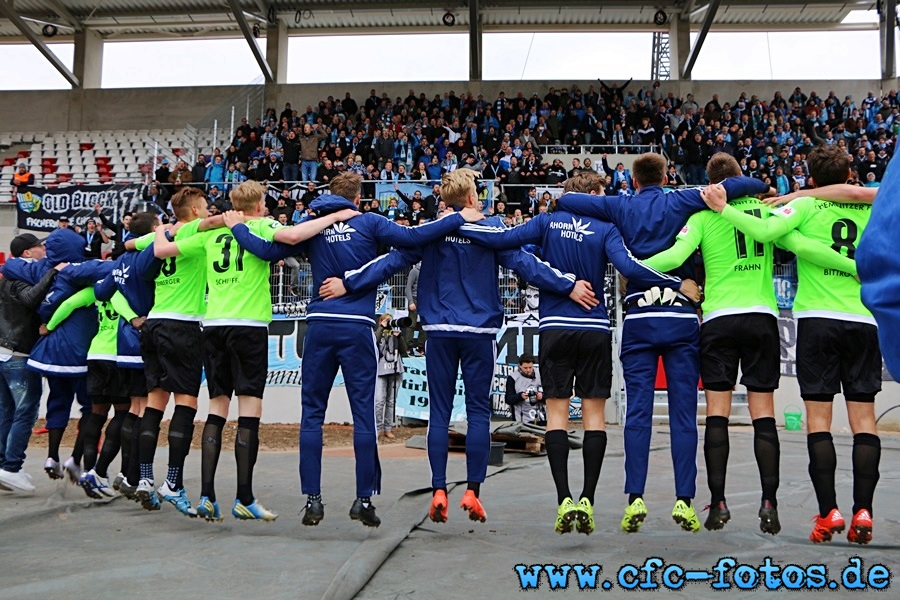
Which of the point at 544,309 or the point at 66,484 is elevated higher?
the point at 544,309

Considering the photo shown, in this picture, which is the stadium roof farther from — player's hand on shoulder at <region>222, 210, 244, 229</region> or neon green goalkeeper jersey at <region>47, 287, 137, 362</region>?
player's hand on shoulder at <region>222, 210, 244, 229</region>

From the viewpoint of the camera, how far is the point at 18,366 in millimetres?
6938

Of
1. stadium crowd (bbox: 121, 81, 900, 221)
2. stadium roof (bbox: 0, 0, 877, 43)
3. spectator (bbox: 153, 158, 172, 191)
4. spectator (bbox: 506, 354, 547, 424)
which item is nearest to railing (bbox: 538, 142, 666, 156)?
stadium crowd (bbox: 121, 81, 900, 221)

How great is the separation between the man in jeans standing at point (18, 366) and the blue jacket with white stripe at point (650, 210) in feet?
15.3

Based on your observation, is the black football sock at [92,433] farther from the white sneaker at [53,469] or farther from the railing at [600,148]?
the railing at [600,148]

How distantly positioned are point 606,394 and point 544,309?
0.66m

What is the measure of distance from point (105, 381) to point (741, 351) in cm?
480

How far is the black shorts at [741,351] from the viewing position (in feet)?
15.6

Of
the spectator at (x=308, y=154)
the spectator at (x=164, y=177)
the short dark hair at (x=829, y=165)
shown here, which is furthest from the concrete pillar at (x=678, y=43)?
the short dark hair at (x=829, y=165)

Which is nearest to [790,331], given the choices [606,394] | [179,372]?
[606,394]

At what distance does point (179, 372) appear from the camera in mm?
5617

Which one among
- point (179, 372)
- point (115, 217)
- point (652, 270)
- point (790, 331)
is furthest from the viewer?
point (115, 217)

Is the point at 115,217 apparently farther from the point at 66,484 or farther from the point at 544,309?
the point at 544,309

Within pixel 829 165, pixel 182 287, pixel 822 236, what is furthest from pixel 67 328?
pixel 829 165
